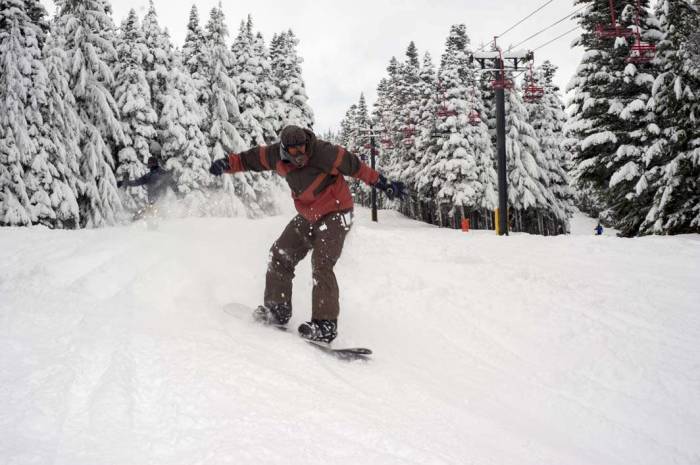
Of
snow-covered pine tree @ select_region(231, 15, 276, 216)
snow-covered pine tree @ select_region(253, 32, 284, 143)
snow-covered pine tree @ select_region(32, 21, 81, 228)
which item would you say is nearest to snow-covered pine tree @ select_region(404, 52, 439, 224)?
snow-covered pine tree @ select_region(253, 32, 284, 143)

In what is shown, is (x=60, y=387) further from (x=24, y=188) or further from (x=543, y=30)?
(x=543, y=30)

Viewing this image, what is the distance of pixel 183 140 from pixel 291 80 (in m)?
13.3

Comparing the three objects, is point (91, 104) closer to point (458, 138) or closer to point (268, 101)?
point (268, 101)

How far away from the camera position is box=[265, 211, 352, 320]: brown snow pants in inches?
153

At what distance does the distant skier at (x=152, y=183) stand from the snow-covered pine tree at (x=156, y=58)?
1641cm

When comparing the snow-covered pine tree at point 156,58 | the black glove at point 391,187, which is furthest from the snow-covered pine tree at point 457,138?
the black glove at point 391,187

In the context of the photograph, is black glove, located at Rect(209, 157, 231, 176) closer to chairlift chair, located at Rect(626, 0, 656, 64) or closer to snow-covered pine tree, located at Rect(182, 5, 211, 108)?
chairlift chair, located at Rect(626, 0, 656, 64)

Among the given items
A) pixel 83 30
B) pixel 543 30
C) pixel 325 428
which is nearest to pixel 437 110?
pixel 543 30

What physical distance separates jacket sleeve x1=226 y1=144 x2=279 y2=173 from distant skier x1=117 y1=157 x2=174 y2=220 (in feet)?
4.19

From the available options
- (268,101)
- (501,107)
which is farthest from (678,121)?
(268,101)

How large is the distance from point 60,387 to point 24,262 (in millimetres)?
3323

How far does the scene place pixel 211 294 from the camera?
4.40m

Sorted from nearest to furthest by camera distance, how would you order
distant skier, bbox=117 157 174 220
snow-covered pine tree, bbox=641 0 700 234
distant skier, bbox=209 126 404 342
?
1. distant skier, bbox=209 126 404 342
2. distant skier, bbox=117 157 174 220
3. snow-covered pine tree, bbox=641 0 700 234

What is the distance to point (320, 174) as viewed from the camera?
4.06m
